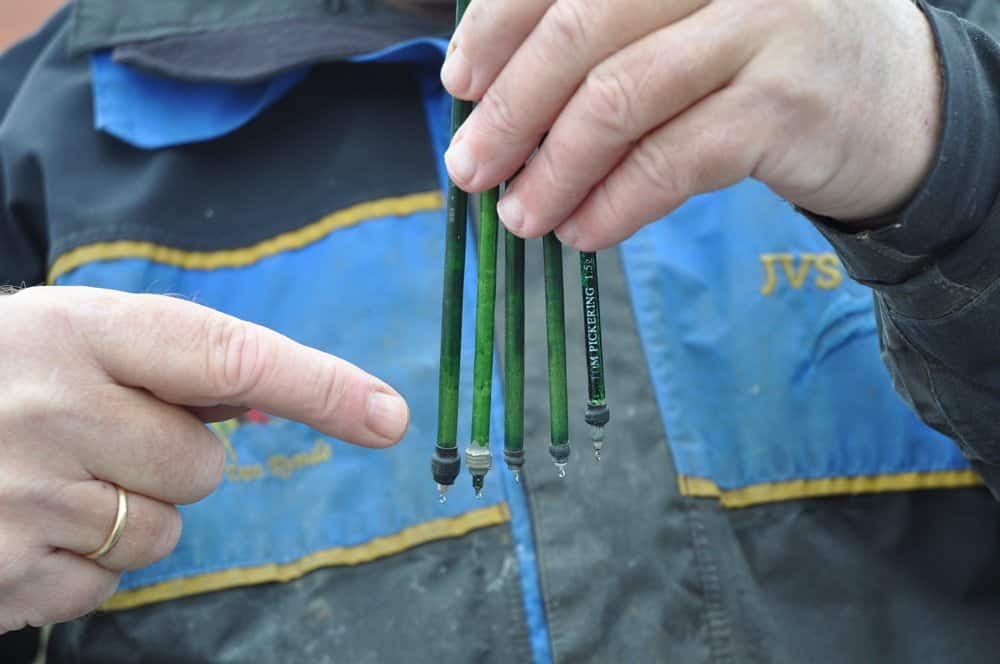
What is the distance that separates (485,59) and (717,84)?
0.16 metres

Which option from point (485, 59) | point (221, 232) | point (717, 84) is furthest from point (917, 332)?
point (221, 232)

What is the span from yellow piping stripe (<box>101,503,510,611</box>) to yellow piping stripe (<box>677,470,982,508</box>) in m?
0.24

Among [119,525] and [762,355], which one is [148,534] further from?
[762,355]

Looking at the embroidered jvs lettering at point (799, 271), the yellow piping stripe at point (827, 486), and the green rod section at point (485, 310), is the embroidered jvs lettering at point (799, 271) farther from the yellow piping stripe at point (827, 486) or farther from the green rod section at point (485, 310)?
the green rod section at point (485, 310)

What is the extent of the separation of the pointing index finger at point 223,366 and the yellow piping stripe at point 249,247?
44 centimetres

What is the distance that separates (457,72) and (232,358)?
0.85ft

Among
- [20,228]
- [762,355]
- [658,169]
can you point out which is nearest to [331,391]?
[658,169]

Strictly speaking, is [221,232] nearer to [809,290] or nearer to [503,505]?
[503,505]

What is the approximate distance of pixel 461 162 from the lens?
2.22ft

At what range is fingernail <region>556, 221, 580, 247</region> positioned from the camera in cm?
69

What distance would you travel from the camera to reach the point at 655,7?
598mm

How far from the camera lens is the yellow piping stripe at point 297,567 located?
101 centimetres

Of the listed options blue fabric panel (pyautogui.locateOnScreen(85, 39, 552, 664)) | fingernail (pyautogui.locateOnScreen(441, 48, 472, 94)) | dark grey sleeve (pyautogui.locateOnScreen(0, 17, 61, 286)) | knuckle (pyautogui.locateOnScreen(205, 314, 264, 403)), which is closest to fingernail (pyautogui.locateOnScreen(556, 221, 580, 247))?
fingernail (pyautogui.locateOnScreen(441, 48, 472, 94))

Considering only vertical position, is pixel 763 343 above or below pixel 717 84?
below
